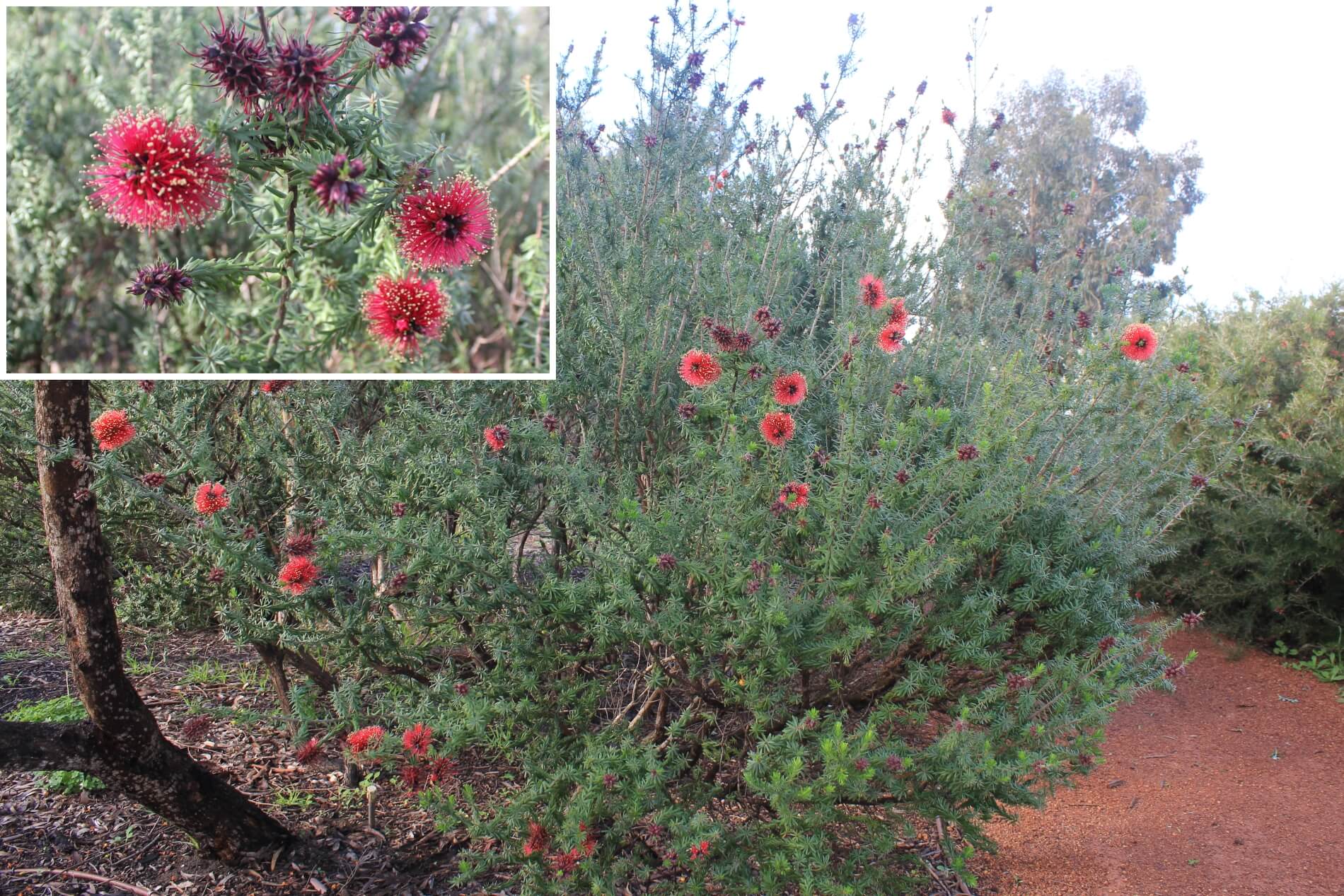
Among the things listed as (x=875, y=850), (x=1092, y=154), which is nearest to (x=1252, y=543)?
(x=875, y=850)

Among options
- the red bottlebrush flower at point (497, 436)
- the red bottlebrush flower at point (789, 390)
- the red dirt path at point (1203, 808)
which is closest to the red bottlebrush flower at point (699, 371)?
the red bottlebrush flower at point (789, 390)

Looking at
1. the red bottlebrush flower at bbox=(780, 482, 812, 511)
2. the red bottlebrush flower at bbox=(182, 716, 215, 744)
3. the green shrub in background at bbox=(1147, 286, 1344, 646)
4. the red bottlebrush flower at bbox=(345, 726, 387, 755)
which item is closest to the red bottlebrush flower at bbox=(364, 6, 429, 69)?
the red bottlebrush flower at bbox=(780, 482, 812, 511)

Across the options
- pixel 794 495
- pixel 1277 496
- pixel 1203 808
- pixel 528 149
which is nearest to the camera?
pixel 794 495

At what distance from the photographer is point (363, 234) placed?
231cm

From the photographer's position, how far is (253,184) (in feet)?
7.04

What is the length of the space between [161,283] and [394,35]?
0.75 metres

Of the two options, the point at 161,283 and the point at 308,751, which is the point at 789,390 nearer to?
the point at 161,283

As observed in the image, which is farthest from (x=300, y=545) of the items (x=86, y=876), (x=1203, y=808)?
(x=1203, y=808)

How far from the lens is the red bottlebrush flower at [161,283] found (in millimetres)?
2117

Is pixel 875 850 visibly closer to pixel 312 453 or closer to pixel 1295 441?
pixel 312 453

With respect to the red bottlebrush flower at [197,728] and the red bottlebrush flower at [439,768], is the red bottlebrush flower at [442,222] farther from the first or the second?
the red bottlebrush flower at [197,728]

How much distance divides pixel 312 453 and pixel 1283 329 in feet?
20.2

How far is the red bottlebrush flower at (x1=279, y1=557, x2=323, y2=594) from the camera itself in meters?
2.54

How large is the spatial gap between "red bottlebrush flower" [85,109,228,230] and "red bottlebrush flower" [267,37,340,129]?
22 centimetres
